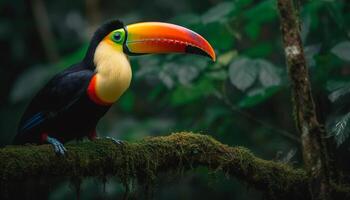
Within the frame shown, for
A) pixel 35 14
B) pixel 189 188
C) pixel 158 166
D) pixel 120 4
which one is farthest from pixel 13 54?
pixel 158 166

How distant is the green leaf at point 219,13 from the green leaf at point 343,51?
3.36 ft

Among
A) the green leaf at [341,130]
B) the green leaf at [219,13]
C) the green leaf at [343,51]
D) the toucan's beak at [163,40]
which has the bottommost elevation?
the green leaf at [341,130]

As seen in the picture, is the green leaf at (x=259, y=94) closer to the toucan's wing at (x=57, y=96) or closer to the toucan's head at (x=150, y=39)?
the toucan's head at (x=150, y=39)

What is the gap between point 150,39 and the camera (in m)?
4.96

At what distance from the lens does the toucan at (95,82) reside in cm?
462

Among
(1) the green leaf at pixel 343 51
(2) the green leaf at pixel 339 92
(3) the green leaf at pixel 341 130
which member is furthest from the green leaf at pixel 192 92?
(3) the green leaf at pixel 341 130

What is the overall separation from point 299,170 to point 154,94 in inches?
71.8

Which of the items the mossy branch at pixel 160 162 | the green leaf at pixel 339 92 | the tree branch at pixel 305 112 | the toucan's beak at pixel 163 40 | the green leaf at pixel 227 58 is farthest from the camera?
the green leaf at pixel 227 58

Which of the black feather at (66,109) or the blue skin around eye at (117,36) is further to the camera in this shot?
the blue skin around eye at (117,36)

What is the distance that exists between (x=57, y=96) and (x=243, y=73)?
145 centimetres

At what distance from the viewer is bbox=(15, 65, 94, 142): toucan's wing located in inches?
182

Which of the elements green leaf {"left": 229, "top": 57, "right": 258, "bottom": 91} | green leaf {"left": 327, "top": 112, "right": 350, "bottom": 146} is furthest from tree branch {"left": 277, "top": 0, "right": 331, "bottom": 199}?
green leaf {"left": 229, "top": 57, "right": 258, "bottom": 91}

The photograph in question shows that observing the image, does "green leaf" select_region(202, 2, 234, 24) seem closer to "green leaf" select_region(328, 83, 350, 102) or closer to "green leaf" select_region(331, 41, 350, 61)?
"green leaf" select_region(331, 41, 350, 61)

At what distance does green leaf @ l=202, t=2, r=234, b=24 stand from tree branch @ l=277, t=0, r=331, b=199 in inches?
47.3
